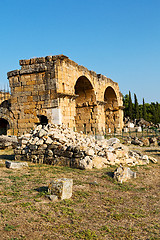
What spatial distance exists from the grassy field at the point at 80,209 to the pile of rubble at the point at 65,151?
865mm

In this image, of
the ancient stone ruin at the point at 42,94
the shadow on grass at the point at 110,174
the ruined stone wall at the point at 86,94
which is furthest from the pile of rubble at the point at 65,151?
the ruined stone wall at the point at 86,94

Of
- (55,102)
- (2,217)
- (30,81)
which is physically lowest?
(2,217)

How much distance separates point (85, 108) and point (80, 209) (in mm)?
13633

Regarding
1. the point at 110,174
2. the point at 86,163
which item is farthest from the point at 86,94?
the point at 110,174

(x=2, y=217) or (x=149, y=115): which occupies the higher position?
(x=149, y=115)

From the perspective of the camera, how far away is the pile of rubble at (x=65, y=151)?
743cm

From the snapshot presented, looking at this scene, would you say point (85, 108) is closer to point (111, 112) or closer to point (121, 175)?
point (111, 112)

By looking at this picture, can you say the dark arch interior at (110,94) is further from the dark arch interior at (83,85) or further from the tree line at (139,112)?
the tree line at (139,112)

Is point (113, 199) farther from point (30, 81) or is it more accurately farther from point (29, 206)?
point (30, 81)

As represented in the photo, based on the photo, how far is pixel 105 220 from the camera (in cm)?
388

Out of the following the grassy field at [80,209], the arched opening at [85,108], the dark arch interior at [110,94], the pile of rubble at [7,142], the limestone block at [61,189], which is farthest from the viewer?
the dark arch interior at [110,94]

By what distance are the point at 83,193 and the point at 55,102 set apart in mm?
7616

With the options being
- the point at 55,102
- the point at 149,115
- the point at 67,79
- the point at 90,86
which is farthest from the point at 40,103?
the point at 149,115

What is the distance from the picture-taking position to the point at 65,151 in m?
7.53
